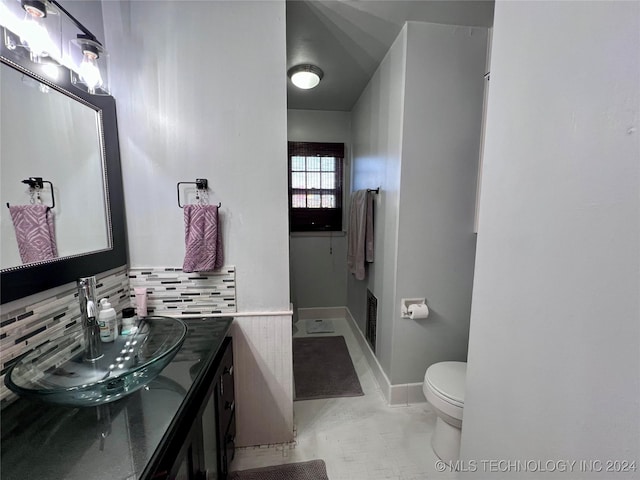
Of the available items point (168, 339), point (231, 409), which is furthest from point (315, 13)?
point (231, 409)

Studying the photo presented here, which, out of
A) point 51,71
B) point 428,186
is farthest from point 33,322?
point 428,186

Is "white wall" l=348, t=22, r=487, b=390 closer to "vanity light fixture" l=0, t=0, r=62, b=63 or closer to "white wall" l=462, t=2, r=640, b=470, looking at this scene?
"white wall" l=462, t=2, r=640, b=470

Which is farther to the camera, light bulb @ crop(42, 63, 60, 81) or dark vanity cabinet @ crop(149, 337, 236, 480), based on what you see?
light bulb @ crop(42, 63, 60, 81)

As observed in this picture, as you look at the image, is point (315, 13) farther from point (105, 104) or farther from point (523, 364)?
point (523, 364)

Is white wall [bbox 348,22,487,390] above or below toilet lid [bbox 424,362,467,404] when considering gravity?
above

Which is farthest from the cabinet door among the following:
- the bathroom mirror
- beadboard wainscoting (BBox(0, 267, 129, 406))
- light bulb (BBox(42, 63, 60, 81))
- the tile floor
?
light bulb (BBox(42, 63, 60, 81))

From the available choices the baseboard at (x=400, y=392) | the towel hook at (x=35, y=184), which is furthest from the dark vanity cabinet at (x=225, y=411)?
→ the baseboard at (x=400, y=392)

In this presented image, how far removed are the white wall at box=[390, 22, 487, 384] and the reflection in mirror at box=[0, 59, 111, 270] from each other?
1615mm

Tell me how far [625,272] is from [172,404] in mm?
1125

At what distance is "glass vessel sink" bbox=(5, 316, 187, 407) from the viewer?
0.68 m

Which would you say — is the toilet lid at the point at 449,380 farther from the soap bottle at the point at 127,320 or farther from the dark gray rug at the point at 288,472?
the soap bottle at the point at 127,320

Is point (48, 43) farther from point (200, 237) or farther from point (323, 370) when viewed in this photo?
point (323, 370)

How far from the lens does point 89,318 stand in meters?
0.90

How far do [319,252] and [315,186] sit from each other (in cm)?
80
